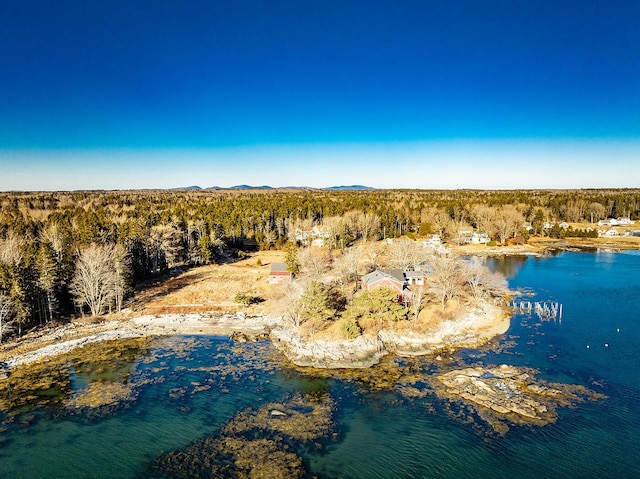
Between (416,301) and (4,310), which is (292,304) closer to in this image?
(416,301)

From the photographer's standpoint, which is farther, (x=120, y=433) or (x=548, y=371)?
(x=548, y=371)

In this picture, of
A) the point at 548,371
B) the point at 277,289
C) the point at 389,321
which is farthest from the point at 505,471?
the point at 277,289

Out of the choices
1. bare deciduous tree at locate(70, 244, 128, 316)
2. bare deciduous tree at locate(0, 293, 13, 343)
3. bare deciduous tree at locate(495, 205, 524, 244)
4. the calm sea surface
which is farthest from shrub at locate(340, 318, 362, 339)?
bare deciduous tree at locate(495, 205, 524, 244)

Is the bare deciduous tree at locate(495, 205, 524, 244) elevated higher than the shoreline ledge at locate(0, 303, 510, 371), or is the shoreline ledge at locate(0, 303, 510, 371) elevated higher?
the bare deciduous tree at locate(495, 205, 524, 244)

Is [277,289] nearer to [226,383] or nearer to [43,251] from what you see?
[226,383]

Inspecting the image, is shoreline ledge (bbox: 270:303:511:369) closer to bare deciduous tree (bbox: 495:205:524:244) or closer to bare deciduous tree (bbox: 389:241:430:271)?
bare deciduous tree (bbox: 389:241:430:271)
